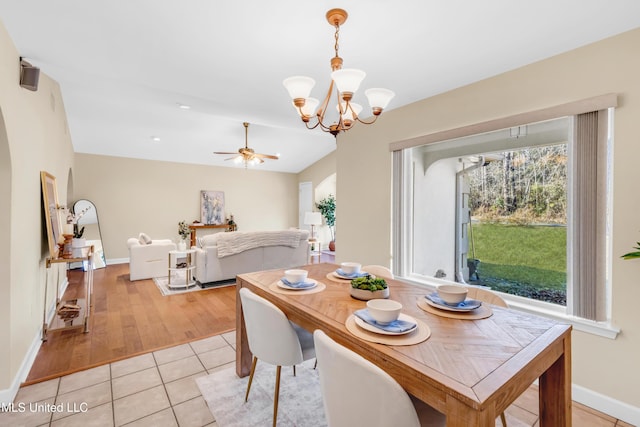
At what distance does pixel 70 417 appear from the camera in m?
1.81

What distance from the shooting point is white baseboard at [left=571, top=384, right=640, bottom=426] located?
183 centimetres

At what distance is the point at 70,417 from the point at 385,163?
3.31 meters

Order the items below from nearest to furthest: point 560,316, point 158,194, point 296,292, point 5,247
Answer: point 296,292 → point 5,247 → point 560,316 → point 158,194

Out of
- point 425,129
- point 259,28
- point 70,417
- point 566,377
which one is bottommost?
point 70,417

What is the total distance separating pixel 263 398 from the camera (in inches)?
79.6

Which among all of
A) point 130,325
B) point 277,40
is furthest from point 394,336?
point 130,325

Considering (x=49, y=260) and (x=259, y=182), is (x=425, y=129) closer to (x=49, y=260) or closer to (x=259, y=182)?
(x=49, y=260)

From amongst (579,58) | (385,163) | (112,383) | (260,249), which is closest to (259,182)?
(260,249)

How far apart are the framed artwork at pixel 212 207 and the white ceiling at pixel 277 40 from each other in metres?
4.45

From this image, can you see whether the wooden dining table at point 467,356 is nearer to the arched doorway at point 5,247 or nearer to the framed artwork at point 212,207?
the arched doorway at point 5,247

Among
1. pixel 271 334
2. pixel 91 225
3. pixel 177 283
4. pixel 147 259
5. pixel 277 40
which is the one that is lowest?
pixel 177 283

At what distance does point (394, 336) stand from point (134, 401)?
1860mm

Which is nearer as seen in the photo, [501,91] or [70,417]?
[70,417]

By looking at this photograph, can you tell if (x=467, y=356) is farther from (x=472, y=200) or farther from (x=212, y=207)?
(x=212, y=207)
